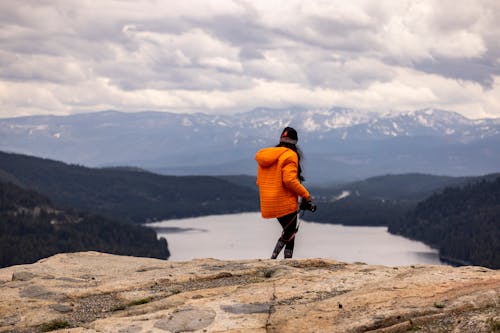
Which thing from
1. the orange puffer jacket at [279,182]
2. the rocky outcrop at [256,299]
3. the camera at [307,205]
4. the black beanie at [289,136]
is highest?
the black beanie at [289,136]

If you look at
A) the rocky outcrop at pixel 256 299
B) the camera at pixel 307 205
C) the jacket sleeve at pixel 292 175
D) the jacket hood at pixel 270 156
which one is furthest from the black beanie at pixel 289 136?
the rocky outcrop at pixel 256 299

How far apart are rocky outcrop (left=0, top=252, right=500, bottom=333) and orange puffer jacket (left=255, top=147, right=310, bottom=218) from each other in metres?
2.10

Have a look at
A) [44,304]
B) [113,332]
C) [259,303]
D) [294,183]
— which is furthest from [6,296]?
[294,183]

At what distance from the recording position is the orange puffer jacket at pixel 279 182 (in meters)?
24.9

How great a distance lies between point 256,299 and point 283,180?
19.9 ft

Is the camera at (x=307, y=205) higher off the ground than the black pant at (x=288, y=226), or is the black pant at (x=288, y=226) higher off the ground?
the camera at (x=307, y=205)

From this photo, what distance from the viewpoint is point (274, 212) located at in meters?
26.0

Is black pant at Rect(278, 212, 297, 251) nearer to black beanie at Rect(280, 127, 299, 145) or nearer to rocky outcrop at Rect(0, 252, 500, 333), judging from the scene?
rocky outcrop at Rect(0, 252, 500, 333)

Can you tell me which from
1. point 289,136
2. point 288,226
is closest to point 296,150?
point 289,136

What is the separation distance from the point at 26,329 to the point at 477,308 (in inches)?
486

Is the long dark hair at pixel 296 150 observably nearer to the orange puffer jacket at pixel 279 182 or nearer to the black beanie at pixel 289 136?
the black beanie at pixel 289 136

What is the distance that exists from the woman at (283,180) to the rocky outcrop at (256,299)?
186 centimetres

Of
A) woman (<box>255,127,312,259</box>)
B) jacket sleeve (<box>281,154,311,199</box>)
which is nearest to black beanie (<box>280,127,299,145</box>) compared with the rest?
woman (<box>255,127,312,259</box>)

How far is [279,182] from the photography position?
25.5 m
